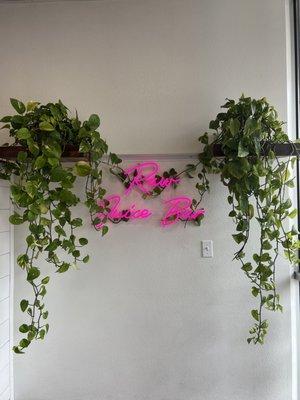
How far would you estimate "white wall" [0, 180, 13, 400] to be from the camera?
1838 millimetres

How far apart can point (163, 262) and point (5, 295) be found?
1024mm

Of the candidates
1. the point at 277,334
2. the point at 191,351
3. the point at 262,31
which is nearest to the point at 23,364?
the point at 191,351

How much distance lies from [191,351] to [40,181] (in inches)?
55.1

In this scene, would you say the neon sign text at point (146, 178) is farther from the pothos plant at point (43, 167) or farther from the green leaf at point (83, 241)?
the green leaf at point (83, 241)

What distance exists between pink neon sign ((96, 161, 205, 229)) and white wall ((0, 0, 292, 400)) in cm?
9

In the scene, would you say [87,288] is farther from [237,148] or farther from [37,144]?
[237,148]

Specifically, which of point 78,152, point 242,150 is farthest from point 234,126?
point 78,152

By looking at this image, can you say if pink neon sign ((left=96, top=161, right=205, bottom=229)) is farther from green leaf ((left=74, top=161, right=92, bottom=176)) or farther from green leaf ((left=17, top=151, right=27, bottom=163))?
green leaf ((left=17, top=151, right=27, bottom=163))

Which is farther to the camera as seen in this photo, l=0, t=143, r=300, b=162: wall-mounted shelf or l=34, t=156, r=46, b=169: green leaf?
l=0, t=143, r=300, b=162: wall-mounted shelf

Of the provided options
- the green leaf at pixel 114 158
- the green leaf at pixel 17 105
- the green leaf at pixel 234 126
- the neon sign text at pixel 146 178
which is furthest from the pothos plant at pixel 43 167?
the green leaf at pixel 234 126

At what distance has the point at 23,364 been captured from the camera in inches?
75.6

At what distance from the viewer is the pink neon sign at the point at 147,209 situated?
6.14ft

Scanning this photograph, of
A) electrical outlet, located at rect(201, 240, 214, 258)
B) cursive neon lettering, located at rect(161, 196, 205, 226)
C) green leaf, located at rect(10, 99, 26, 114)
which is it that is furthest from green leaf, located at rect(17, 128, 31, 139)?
electrical outlet, located at rect(201, 240, 214, 258)

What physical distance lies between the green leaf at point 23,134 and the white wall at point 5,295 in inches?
20.4
